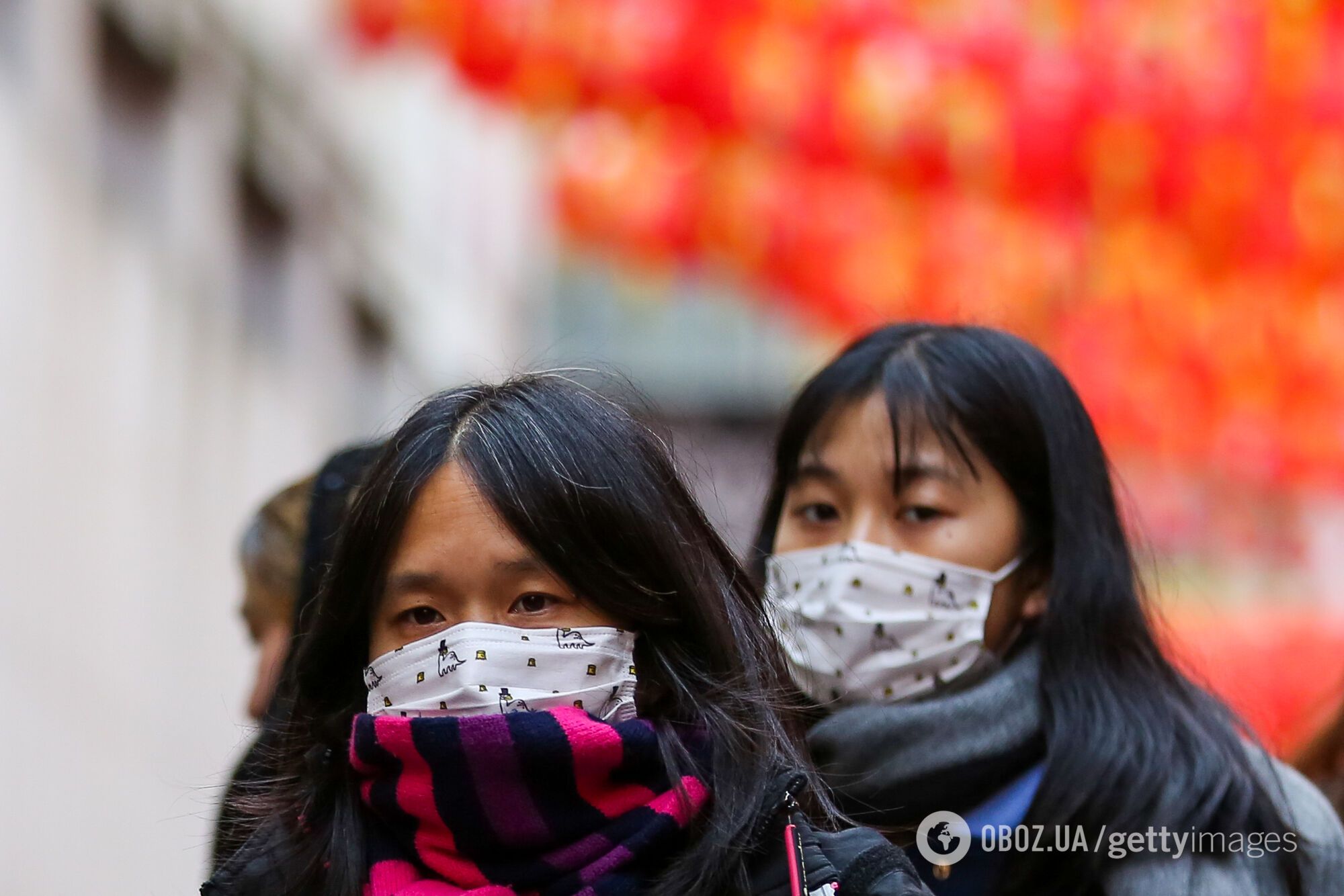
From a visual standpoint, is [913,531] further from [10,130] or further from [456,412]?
[10,130]

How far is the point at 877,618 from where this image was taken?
258cm

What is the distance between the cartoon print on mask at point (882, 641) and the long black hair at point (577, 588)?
0.58 meters

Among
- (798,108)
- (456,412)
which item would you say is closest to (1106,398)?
(798,108)

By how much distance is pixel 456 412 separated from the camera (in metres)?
1.99

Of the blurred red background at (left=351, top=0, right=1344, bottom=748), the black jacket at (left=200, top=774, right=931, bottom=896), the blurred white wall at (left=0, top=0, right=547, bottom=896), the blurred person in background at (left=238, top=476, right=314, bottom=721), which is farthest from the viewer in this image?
the blurred red background at (left=351, top=0, right=1344, bottom=748)

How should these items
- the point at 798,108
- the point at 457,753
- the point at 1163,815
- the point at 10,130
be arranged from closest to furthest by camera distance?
the point at 457,753, the point at 1163,815, the point at 10,130, the point at 798,108

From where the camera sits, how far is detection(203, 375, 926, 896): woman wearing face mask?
1800 mm

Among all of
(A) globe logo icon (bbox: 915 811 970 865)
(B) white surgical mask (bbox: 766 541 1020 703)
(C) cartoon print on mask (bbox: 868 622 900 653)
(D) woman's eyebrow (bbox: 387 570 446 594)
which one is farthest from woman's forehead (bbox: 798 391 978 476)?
(D) woman's eyebrow (bbox: 387 570 446 594)

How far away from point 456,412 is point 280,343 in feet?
26.8

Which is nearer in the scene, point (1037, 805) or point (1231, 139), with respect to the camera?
point (1037, 805)

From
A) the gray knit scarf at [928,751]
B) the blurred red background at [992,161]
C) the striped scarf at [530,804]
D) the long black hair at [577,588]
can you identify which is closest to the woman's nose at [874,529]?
the gray knit scarf at [928,751]

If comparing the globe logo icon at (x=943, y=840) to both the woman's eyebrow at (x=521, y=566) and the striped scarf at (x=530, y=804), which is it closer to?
the striped scarf at (x=530, y=804)

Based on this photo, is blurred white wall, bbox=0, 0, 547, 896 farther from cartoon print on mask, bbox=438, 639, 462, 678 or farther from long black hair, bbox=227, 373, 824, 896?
cartoon print on mask, bbox=438, 639, 462, 678

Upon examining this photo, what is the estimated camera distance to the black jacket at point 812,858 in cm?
177
